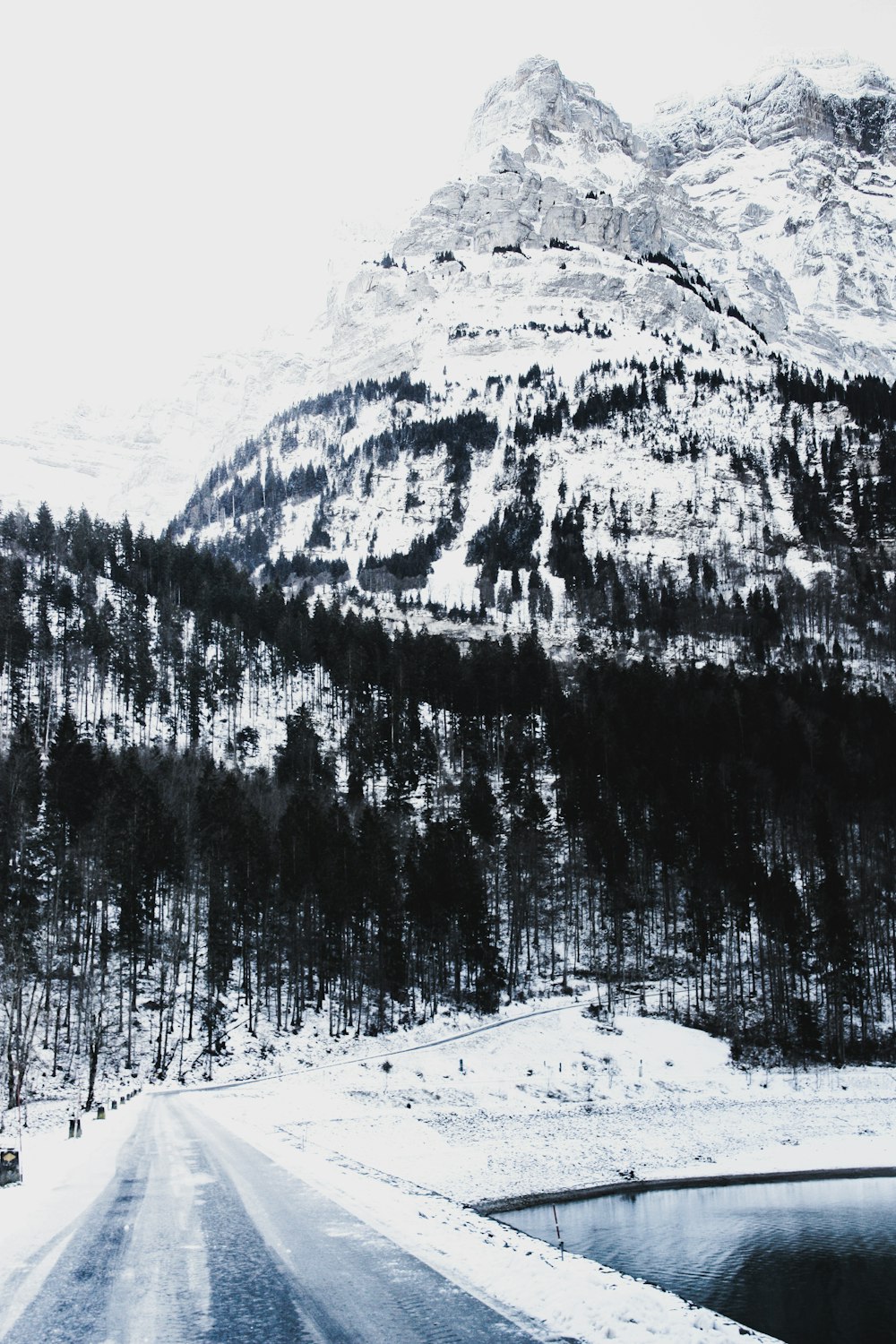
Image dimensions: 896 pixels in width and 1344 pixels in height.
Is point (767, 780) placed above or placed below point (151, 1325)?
above

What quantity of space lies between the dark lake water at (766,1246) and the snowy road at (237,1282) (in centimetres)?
1174

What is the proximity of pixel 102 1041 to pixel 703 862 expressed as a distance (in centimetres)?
5056

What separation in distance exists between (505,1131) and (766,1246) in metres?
18.7

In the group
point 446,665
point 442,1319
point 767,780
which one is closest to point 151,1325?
point 442,1319

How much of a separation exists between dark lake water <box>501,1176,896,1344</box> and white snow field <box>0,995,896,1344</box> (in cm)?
288

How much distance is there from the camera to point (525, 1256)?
44.0 ft

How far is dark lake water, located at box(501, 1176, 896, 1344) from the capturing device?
21938 mm

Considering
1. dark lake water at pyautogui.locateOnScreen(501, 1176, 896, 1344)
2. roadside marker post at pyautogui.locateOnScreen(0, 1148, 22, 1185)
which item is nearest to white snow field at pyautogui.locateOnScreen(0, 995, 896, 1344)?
roadside marker post at pyautogui.locateOnScreen(0, 1148, 22, 1185)

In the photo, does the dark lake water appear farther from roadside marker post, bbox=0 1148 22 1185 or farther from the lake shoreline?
roadside marker post, bbox=0 1148 22 1185

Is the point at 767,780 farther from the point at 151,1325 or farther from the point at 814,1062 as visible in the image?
the point at 151,1325

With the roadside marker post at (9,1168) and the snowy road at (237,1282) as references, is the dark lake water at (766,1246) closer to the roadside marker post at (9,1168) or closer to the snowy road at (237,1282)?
the snowy road at (237,1282)

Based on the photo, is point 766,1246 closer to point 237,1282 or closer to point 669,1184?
point 669,1184

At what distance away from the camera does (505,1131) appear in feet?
147

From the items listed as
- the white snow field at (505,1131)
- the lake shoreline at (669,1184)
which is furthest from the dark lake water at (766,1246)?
the white snow field at (505,1131)
